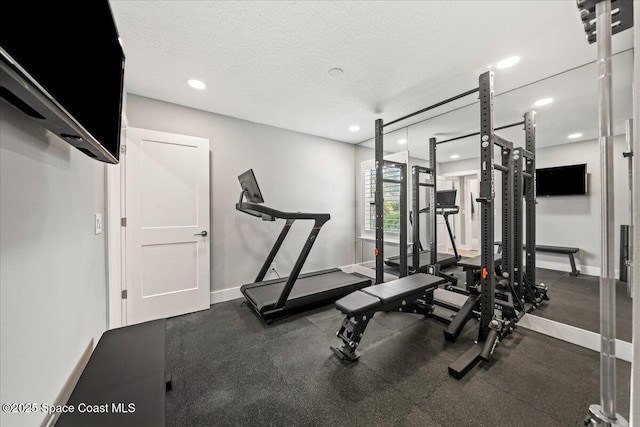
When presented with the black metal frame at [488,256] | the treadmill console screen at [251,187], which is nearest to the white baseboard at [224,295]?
the treadmill console screen at [251,187]

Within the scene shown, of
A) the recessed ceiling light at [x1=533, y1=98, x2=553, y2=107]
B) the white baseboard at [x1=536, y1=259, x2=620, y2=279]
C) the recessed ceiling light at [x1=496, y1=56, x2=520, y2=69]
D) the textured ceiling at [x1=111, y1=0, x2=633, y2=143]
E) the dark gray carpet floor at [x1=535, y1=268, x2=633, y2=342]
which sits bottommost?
the dark gray carpet floor at [x1=535, y1=268, x2=633, y2=342]

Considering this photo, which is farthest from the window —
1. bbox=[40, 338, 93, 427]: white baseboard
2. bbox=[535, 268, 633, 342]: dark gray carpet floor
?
bbox=[40, 338, 93, 427]: white baseboard

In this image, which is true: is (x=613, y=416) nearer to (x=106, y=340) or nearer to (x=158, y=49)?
(x=106, y=340)

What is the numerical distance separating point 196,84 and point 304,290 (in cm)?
284

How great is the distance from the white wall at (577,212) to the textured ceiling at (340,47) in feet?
2.64

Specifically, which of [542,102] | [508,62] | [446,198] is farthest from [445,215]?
[508,62]

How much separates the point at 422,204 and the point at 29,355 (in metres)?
4.17

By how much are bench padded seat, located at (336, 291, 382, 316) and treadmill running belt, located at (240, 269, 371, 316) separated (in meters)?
0.99

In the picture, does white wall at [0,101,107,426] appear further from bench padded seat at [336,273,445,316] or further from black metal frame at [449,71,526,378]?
black metal frame at [449,71,526,378]

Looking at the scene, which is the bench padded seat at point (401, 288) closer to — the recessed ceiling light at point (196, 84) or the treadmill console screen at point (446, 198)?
the treadmill console screen at point (446, 198)

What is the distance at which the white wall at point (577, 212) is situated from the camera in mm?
1909

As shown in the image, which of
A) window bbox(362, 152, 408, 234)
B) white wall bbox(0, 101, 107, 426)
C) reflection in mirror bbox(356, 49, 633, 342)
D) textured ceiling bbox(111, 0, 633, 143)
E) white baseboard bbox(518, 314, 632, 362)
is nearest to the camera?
white wall bbox(0, 101, 107, 426)

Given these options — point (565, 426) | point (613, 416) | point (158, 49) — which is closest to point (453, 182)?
point (565, 426)

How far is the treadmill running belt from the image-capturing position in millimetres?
2688
